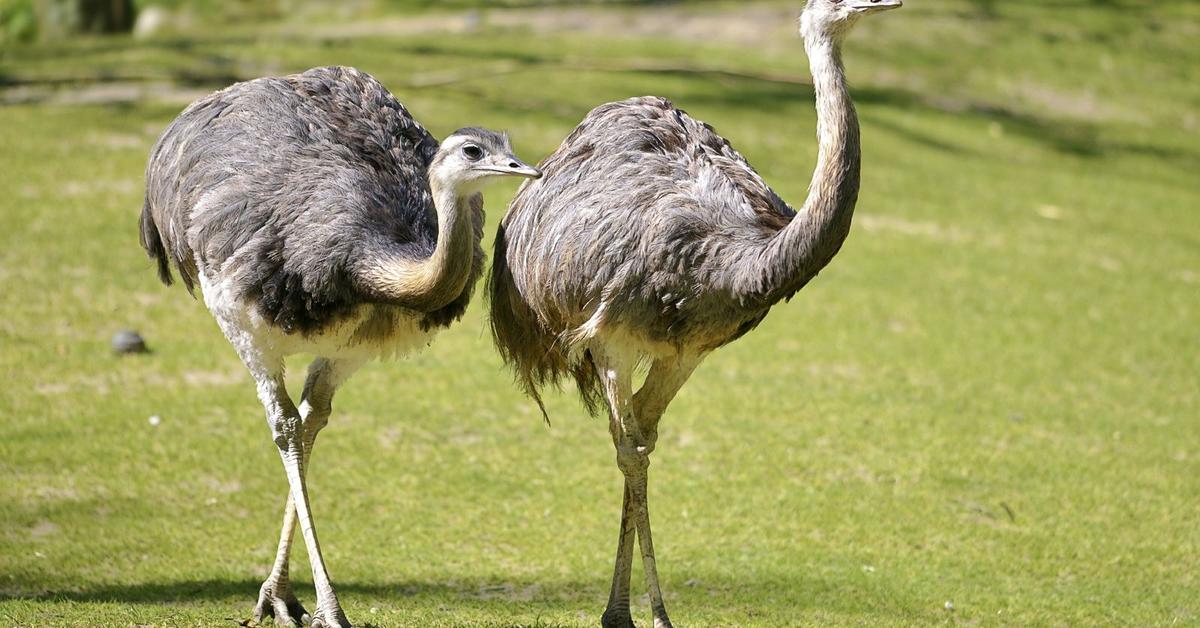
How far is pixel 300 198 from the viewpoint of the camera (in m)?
5.53

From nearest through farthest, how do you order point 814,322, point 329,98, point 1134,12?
point 329,98
point 814,322
point 1134,12

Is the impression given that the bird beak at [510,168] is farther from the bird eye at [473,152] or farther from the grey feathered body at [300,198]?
the grey feathered body at [300,198]

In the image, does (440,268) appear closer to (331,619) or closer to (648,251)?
(648,251)

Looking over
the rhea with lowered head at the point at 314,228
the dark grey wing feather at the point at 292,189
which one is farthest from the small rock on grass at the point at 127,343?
the rhea with lowered head at the point at 314,228

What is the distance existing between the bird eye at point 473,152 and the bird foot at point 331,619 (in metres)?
1.81

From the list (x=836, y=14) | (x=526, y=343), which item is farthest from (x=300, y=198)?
(x=836, y=14)

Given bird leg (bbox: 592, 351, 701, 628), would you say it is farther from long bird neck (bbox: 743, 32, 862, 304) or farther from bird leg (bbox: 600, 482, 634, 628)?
long bird neck (bbox: 743, 32, 862, 304)

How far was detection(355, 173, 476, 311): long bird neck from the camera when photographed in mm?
4941

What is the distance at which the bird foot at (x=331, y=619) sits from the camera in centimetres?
538

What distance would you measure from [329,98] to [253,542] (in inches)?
84.2

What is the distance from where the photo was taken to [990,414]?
8883 mm

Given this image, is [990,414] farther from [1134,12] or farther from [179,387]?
[1134,12]

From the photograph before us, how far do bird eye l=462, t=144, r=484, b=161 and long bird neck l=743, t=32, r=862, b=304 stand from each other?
105 cm

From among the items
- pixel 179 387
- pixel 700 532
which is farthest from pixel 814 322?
pixel 179 387
